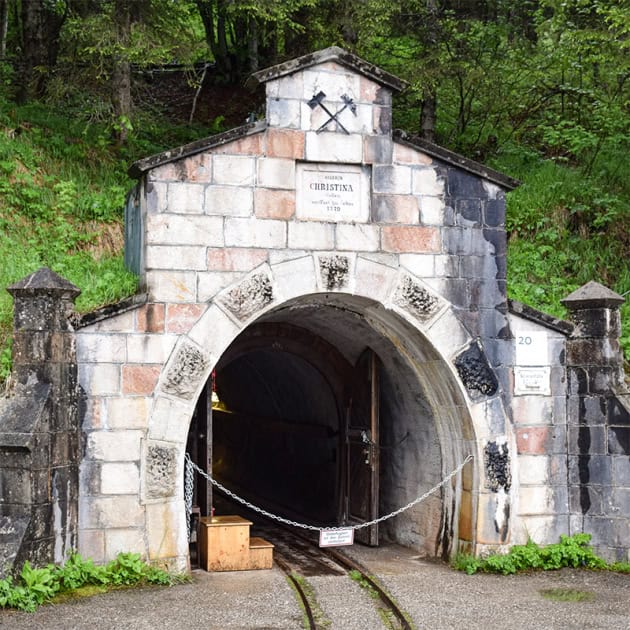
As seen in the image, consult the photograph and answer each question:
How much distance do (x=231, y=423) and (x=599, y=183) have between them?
8.23m

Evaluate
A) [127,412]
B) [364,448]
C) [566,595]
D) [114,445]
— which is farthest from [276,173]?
[566,595]

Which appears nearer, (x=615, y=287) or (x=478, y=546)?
(x=478, y=546)

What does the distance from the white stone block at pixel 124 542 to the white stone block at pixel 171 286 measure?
2163mm

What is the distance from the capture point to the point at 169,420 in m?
8.81

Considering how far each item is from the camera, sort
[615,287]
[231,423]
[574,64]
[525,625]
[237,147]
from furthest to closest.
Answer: [231,423]
[574,64]
[615,287]
[237,147]
[525,625]

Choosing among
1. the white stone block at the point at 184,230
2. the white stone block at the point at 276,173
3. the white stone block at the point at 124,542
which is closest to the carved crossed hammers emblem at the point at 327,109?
the white stone block at the point at 276,173

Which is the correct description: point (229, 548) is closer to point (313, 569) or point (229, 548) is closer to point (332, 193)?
point (313, 569)

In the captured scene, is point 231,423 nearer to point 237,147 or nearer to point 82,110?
point 82,110

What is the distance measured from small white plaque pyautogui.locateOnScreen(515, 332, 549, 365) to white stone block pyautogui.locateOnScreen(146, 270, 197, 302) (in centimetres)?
352

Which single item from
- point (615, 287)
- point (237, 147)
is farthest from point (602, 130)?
point (237, 147)

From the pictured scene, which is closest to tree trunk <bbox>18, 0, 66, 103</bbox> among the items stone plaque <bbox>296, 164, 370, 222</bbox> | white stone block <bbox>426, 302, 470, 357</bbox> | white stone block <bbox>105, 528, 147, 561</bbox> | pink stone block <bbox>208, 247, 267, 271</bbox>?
stone plaque <bbox>296, 164, 370, 222</bbox>

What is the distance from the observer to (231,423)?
60.1 feet

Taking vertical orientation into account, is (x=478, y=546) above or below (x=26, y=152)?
below

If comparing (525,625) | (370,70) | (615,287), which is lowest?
(525,625)
